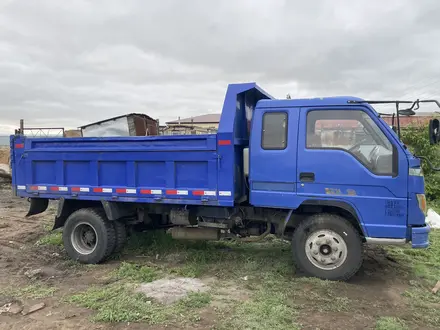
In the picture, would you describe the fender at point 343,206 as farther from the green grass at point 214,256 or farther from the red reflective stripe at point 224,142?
the red reflective stripe at point 224,142

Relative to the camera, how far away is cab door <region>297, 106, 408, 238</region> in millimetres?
5004

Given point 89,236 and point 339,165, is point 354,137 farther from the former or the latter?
point 89,236

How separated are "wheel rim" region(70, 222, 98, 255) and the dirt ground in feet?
0.96

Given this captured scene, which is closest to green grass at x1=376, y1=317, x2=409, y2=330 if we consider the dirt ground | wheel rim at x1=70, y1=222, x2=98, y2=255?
the dirt ground

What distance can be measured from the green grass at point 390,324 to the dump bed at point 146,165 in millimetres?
2301

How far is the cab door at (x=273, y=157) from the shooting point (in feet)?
17.6

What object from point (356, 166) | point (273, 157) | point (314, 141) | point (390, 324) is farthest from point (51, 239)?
point (390, 324)

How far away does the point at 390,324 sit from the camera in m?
4.01

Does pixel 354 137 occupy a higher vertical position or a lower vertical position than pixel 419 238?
higher

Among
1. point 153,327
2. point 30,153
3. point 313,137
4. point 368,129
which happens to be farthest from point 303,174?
point 30,153

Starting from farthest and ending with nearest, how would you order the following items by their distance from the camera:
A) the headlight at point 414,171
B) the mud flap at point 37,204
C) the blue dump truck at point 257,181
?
the mud flap at point 37,204 < the blue dump truck at point 257,181 < the headlight at point 414,171

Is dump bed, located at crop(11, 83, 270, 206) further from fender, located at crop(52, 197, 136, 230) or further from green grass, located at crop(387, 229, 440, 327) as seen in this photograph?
green grass, located at crop(387, 229, 440, 327)

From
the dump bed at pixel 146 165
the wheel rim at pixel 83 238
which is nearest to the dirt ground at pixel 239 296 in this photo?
the wheel rim at pixel 83 238

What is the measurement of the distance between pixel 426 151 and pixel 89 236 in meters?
9.76
